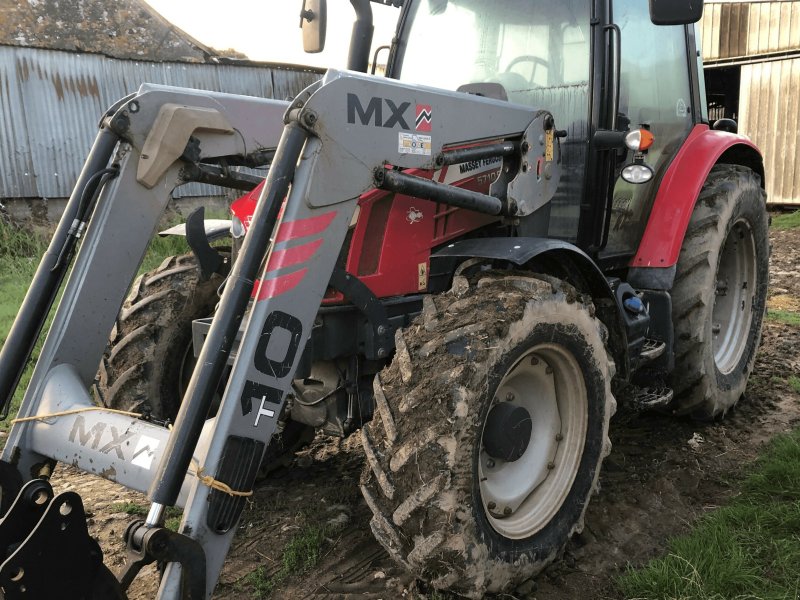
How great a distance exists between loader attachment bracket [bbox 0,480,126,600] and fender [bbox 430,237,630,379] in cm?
153

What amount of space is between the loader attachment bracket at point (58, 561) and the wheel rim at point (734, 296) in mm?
3633

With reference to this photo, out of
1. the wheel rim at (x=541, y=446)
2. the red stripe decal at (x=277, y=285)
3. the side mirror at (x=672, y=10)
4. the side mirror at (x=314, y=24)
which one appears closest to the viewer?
the red stripe decal at (x=277, y=285)

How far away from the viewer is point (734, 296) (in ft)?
14.4

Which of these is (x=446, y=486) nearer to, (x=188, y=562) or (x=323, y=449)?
(x=188, y=562)

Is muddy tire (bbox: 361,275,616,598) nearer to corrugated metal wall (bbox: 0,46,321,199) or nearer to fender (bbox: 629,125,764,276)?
fender (bbox: 629,125,764,276)

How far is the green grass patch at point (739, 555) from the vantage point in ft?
7.98

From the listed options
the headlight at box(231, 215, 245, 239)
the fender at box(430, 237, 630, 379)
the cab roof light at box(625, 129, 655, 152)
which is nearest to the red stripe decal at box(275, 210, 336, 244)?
the fender at box(430, 237, 630, 379)

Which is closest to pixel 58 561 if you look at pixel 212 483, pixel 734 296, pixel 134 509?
pixel 212 483

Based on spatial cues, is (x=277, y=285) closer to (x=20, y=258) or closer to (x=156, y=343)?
(x=156, y=343)

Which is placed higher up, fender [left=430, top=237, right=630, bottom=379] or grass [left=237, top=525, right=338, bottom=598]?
fender [left=430, top=237, right=630, bottom=379]

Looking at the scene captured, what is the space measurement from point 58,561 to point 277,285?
90 centimetres

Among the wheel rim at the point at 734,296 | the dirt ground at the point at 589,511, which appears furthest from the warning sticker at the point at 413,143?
the wheel rim at the point at 734,296

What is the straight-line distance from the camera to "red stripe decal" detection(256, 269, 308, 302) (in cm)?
205

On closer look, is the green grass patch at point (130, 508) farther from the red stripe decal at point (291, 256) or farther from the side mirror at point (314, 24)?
the side mirror at point (314, 24)
